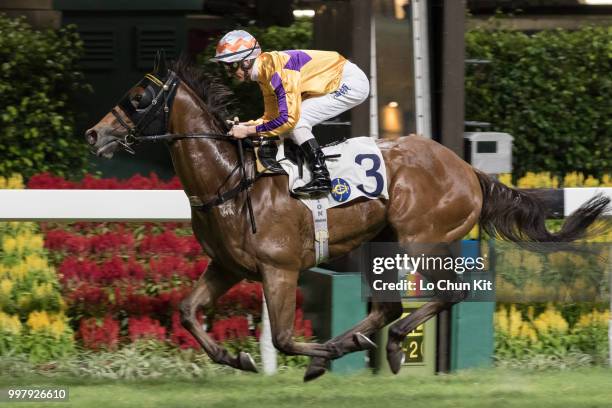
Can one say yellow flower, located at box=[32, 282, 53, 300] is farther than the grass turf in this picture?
Yes

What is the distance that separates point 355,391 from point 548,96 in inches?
164

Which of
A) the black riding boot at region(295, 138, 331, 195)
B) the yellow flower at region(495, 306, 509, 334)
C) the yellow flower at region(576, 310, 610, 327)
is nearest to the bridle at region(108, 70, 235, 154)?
the black riding boot at region(295, 138, 331, 195)

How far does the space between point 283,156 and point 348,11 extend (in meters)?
1.30

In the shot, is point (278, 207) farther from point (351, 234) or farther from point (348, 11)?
point (348, 11)

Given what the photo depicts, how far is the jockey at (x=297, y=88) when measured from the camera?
6.00 metres

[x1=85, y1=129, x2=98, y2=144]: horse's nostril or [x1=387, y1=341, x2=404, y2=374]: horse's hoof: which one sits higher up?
[x1=85, y1=129, x2=98, y2=144]: horse's nostril

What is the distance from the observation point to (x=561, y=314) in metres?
7.34

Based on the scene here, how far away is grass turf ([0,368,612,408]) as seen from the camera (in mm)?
5988

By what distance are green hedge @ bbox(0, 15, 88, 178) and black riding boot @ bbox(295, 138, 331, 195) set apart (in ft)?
11.3

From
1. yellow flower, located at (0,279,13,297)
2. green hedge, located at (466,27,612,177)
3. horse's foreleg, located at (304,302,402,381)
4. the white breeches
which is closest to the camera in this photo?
horse's foreleg, located at (304,302,402,381)

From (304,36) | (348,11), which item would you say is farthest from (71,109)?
(348,11)

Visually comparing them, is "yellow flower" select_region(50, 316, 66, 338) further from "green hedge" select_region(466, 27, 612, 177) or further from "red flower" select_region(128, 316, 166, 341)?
"green hedge" select_region(466, 27, 612, 177)

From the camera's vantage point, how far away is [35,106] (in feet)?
29.6

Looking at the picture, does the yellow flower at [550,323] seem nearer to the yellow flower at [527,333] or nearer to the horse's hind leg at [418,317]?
the yellow flower at [527,333]
